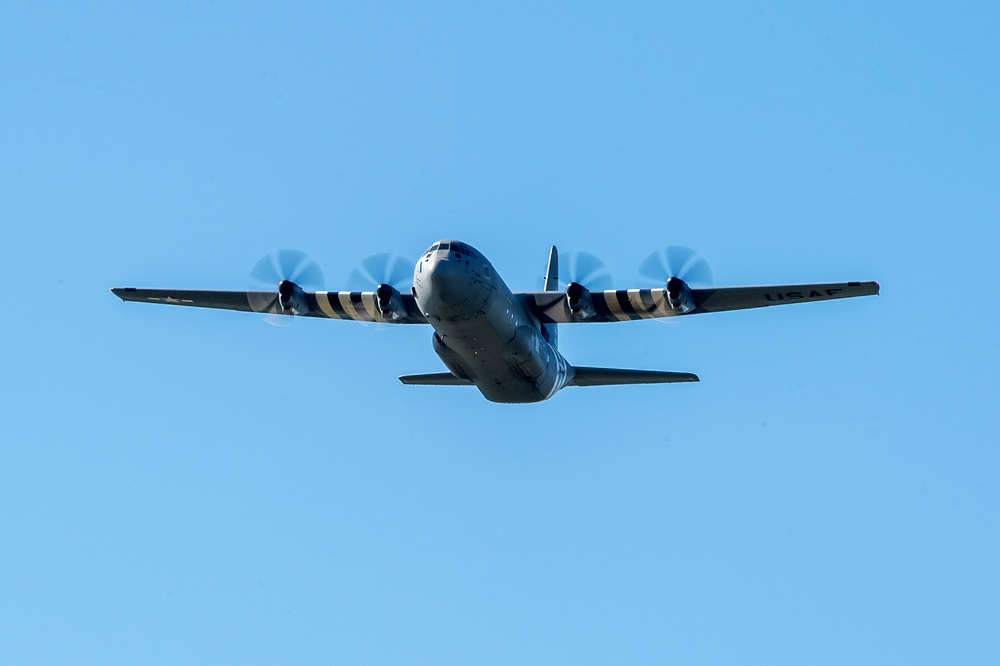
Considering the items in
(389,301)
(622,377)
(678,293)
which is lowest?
(622,377)

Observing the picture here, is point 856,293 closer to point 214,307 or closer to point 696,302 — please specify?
point 696,302

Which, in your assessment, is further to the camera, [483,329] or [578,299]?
[578,299]

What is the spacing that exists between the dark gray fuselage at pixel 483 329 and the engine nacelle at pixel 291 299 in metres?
5.31

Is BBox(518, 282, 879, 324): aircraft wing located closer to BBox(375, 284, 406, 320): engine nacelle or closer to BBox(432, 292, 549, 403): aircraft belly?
BBox(432, 292, 549, 403): aircraft belly

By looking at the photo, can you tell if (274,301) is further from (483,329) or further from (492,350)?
(483,329)

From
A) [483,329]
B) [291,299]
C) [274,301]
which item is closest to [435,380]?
[483,329]

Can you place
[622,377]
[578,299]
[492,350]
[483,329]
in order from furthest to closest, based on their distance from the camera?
[622,377] < [578,299] < [492,350] < [483,329]

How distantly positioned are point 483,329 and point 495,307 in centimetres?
67

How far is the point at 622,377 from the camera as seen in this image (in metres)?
37.4

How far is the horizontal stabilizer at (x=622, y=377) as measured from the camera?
36.5m

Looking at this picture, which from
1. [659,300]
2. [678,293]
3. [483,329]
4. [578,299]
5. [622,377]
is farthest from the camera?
[622,377]

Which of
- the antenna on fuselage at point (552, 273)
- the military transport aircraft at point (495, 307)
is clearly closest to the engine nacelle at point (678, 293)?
the military transport aircraft at point (495, 307)

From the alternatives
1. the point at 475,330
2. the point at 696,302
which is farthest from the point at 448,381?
the point at 696,302

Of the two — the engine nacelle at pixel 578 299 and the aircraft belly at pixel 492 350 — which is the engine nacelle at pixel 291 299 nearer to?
the aircraft belly at pixel 492 350
